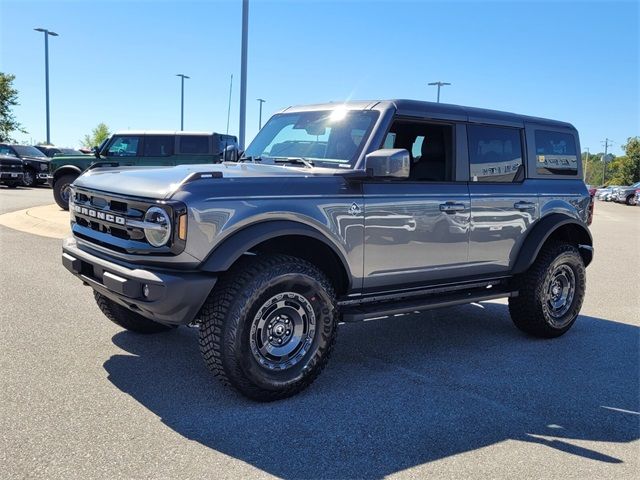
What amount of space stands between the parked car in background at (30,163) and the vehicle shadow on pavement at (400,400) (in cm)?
2146

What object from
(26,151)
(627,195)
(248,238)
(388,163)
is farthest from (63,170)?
(627,195)

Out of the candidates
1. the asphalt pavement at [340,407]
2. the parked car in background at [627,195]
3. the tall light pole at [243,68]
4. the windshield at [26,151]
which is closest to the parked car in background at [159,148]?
the tall light pole at [243,68]

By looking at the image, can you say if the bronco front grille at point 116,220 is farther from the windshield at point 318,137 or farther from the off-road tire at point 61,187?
the off-road tire at point 61,187

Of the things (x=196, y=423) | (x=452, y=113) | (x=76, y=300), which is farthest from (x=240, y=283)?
(x=76, y=300)

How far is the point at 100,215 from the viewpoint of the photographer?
399 centimetres

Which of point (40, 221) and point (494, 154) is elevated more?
point (494, 154)

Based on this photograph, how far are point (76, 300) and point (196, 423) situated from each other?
10.7ft

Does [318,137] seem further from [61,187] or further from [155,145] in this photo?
[61,187]

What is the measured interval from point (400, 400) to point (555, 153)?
325 centimetres

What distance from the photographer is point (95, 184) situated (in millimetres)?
4145

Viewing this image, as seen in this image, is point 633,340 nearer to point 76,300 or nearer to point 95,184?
point 95,184

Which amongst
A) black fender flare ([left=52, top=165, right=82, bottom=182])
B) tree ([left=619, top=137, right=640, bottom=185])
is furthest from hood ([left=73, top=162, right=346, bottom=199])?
tree ([left=619, top=137, right=640, bottom=185])

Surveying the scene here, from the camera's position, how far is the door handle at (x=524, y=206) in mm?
5223

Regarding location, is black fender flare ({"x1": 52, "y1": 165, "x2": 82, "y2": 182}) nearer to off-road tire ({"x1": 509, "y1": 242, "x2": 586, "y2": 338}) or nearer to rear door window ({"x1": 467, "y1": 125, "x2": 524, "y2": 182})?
rear door window ({"x1": 467, "y1": 125, "x2": 524, "y2": 182})
